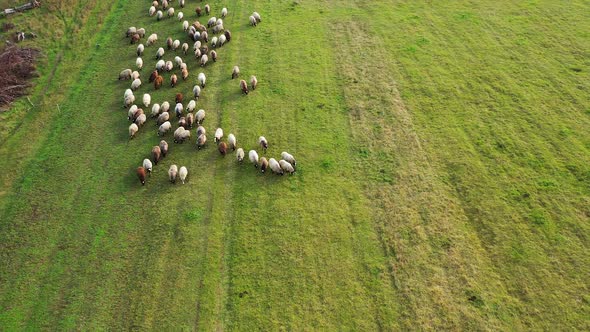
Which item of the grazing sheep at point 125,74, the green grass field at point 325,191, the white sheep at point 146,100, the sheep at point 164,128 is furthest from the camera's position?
the grazing sheep at point 125,74

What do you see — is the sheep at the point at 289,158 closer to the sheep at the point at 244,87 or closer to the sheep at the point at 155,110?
the sheep at the point at 244,87

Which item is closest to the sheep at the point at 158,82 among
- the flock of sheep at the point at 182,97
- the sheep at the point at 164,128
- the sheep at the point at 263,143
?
the flock of sheep at the point at 182,97

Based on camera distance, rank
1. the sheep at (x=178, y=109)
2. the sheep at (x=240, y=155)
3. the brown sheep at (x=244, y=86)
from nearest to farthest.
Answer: the sheep at (x=240, y=155)
the sheep at (x=178, y=109)
the brown sheep at (x=244, y=86)

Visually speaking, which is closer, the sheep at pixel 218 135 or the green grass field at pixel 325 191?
the green grass field at pixel 325 191

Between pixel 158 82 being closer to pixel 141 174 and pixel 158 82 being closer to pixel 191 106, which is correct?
pixel 191 106

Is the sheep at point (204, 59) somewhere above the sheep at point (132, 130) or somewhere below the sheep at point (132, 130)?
above

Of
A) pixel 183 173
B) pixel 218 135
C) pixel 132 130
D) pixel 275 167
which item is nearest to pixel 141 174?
pixel 183 173
